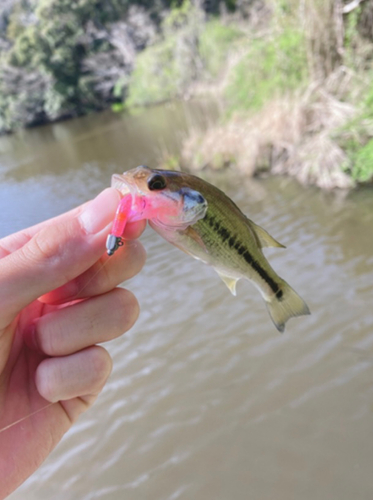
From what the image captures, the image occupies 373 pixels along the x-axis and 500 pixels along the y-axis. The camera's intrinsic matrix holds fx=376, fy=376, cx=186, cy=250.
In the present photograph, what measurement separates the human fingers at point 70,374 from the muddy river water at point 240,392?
235cm

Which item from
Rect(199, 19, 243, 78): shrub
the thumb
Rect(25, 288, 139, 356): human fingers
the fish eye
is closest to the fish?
the fish eye

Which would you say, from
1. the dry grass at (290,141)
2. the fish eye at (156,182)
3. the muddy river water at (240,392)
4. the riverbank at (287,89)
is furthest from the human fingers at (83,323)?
the dry grass at (290,141)

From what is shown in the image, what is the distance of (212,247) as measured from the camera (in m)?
1.55

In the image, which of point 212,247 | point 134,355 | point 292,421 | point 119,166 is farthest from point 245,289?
point 119,166

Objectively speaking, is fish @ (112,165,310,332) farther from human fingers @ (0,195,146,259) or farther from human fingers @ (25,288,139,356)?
human fingers @ (25,288,139,356)

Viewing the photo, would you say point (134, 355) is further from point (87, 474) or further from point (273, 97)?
point (273, 97)

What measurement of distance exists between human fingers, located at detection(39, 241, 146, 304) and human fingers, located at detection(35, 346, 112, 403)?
29 centimetres

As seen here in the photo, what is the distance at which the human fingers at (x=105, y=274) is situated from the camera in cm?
177

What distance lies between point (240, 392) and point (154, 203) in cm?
349

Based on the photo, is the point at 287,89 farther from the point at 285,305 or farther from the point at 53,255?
the point at 53,255

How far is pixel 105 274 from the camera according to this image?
1.80m

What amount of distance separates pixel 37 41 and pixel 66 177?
34.8 metres

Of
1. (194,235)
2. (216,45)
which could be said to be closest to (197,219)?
(194,235)

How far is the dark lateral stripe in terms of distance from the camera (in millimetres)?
1521
